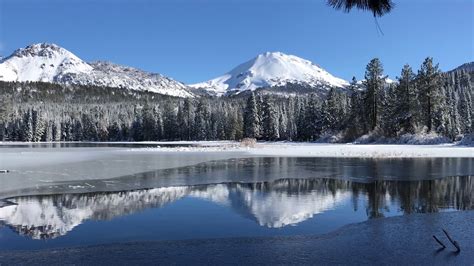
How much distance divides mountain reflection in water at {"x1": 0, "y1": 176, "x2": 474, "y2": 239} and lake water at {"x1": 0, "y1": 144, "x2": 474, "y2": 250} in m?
0.03

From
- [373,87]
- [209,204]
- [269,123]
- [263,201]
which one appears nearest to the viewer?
[209,204]

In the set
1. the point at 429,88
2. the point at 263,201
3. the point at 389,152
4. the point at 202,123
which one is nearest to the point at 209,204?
the point at 263,201

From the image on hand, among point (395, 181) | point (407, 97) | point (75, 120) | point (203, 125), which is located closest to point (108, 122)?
point (75, 120)

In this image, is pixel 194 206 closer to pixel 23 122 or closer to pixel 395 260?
pixel 395 260

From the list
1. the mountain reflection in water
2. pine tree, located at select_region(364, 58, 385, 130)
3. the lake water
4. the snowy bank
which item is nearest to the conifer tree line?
pine tree, located at select_region(364, 58, 385, 130)

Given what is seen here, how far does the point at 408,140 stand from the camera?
2266 inches

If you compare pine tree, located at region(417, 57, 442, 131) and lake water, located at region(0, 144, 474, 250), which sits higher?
pine tree, located at region(417, 57, 442, 131)

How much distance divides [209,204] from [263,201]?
6.33ft

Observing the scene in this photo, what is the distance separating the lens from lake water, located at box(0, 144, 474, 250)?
35.5 feet

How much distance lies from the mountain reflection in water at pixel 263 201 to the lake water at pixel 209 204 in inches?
1.2

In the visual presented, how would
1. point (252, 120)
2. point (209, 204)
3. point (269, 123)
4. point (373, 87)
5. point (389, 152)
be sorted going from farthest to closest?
point (269, 123)
point (252, 120)
point (373, 87)
point (389, 152)
point (209, 204)

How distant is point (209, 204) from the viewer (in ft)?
48.3

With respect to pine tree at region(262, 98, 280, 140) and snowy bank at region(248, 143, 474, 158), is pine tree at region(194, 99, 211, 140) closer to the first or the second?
pine tree at region(262, 98, 280, 140)

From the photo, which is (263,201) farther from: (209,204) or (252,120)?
(252,120)
